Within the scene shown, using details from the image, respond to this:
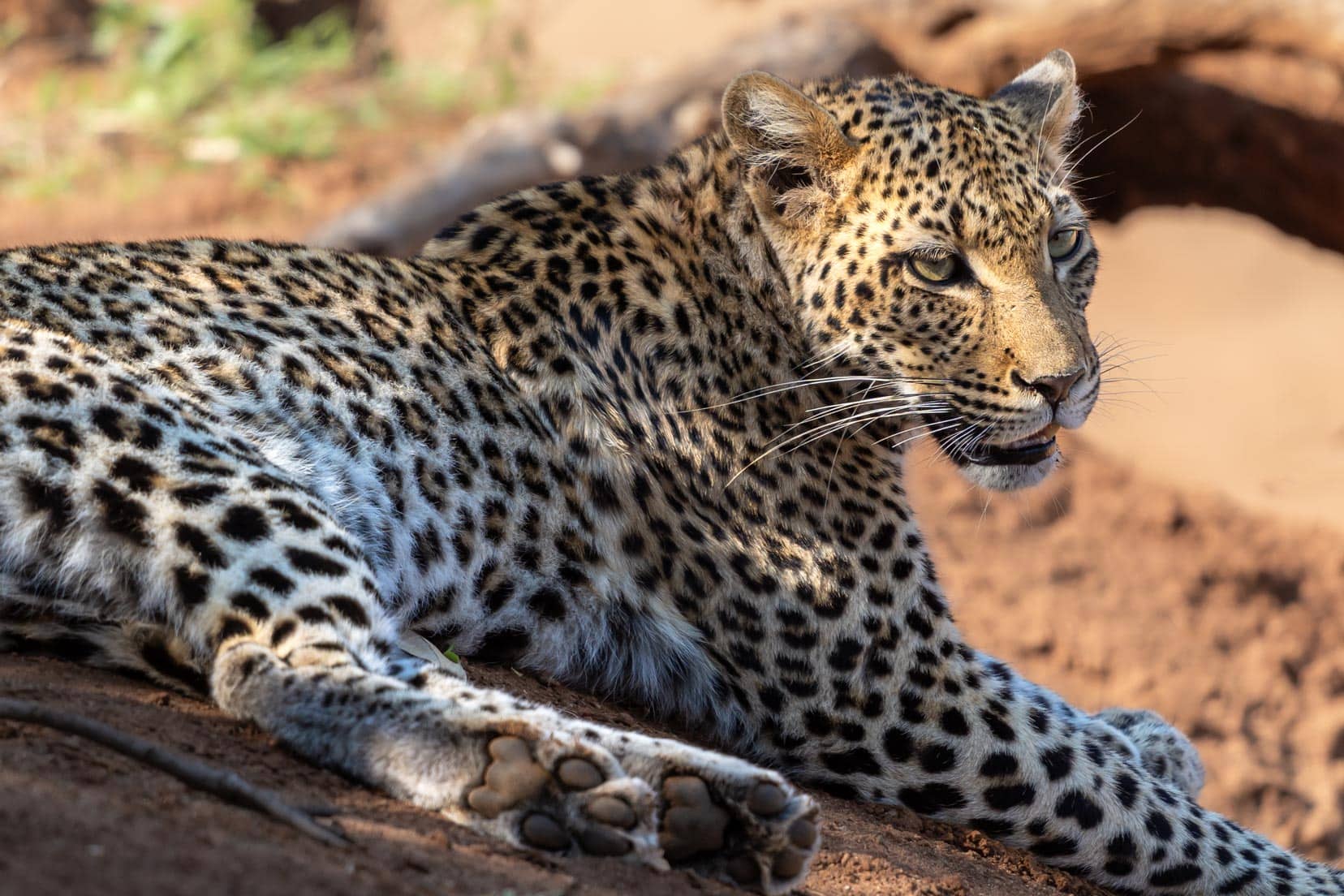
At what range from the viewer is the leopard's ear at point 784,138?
207 inches

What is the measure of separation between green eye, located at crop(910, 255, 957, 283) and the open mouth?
2.01 feet

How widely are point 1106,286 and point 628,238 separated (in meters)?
11.4

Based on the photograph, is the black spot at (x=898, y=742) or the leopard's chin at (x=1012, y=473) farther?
the leopard's chin at (x=1012, y=473)

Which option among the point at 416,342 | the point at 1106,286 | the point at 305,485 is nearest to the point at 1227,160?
the point at 1106,286

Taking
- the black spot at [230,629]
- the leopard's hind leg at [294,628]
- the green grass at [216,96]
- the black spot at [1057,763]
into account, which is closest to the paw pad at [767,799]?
the leopard's hind leg at [294,628]

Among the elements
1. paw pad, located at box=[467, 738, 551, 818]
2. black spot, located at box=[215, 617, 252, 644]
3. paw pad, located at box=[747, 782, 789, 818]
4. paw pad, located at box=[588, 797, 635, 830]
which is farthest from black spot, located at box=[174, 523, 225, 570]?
paw pad, located at box=[747, 782, 789, 818]

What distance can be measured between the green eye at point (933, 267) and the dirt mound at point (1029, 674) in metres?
1.82

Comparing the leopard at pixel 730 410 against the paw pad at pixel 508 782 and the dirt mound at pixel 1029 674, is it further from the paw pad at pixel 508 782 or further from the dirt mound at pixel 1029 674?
the paw pad at pixel 508 782

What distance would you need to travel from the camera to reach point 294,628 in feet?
12.8

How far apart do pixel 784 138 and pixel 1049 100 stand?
49.3 inches

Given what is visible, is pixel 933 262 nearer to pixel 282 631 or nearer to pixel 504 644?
pixel 504 644

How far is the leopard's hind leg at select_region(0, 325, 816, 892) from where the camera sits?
11.8 feet

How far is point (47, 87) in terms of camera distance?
15.0m

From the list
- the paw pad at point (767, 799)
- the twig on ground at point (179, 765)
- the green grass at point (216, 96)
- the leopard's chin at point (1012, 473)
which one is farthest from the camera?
the green grass at point (216, 96)
